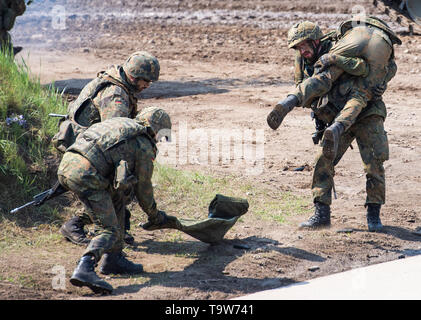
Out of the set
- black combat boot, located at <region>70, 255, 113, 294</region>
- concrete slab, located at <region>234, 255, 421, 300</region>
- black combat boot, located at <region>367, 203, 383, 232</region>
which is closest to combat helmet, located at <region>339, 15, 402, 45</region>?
black combat boot, located at <region>367, 203, 383, 232</region>

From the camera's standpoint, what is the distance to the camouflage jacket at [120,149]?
16.6 ft

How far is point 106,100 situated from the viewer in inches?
224

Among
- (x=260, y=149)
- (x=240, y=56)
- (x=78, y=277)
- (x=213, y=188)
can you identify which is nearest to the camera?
(x=78, y=277)

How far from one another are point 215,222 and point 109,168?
113 cm

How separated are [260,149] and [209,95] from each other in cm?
339

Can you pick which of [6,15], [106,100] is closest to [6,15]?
[6,15]

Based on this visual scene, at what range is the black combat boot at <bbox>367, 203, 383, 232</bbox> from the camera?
636 cm

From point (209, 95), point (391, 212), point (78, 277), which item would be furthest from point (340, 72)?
point (209, 95)

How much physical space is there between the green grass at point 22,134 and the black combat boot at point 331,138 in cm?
270

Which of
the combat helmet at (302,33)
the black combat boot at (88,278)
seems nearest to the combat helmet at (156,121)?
the black combat boot at (88,278)

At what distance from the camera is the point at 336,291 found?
16.7 feet

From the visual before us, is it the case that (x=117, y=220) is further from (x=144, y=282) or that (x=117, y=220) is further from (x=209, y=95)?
(x=209, y=95)

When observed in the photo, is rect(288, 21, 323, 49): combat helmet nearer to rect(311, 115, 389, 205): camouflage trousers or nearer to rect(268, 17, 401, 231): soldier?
rect(268, 17, 401, 231): soldier

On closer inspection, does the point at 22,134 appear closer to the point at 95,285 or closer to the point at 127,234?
the point at 127,234
